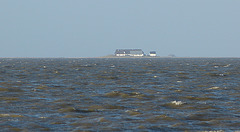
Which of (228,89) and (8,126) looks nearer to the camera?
(8,126)

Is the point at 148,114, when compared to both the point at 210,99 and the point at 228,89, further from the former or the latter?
the point at 228,89

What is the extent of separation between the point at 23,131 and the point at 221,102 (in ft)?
34.0

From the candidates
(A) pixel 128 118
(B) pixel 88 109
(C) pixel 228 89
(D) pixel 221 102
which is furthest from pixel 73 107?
(C) pixel 228 89

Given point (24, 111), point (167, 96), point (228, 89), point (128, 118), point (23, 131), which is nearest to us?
point (23, 131)

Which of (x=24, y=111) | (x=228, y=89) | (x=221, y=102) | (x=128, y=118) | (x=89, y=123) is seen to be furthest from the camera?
(x=228, y=89)

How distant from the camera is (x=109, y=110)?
58.4 feet

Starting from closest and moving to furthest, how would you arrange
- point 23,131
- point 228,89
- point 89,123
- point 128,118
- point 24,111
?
1. point 23,131
2. point 89,123
3. point 128,118
4. point 24,111
5. point 228,89

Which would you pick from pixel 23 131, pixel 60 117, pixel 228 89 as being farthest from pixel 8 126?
pixel 228 89

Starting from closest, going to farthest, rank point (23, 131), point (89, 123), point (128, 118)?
point (23, 131)
point (89, 123)
point (128, 118)

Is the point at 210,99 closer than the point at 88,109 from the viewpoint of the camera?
No

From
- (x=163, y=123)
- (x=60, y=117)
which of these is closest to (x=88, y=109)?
(x=60, y=117)

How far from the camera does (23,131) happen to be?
13453 millimetres

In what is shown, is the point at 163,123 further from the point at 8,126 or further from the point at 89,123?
the point at 8,126

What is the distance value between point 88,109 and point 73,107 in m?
0.80
